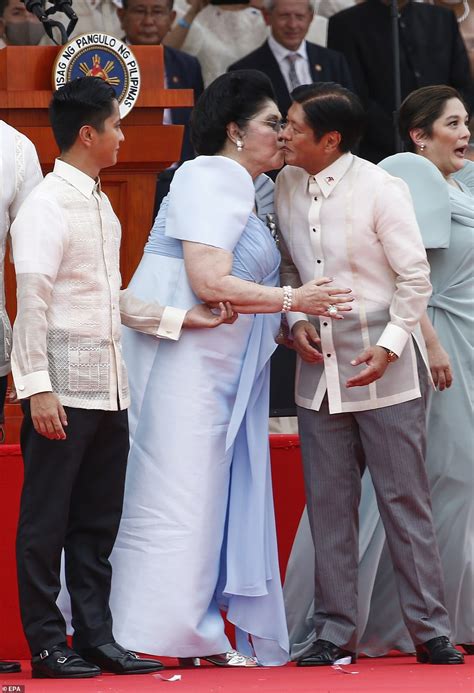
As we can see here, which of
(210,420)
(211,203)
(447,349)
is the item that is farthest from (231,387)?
(447,349)

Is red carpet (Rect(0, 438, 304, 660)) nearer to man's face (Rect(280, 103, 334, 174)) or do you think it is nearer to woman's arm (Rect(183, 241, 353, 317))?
woman's arm (Rect(183, 241, 353, 317))

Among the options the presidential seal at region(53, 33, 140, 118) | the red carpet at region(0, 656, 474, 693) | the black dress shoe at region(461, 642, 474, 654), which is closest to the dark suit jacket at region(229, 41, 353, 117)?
the presidential seal at region(53, 33, 140, 118)

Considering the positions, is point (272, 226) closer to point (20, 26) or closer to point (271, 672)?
point (271, 672)

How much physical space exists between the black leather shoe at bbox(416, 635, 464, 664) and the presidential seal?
1.75 m

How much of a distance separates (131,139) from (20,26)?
149 cm

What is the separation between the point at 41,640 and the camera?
10.2ft

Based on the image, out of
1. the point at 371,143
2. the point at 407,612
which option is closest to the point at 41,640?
the point at 407,612

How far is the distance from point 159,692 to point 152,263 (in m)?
1.14

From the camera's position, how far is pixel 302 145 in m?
3.52

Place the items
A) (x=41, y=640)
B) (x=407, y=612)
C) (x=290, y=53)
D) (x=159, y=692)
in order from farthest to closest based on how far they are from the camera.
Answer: (x=290, y=53) < (x=407, y=612) < (x=41, y=640) < (x=159, y=692)

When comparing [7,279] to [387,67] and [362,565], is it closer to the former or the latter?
[362,565]

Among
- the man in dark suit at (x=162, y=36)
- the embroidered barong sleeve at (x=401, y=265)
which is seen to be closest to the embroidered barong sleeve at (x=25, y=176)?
the embroidered barong sleeve at (x=401, y=265)

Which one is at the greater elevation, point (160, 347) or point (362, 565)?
point (160, 347)

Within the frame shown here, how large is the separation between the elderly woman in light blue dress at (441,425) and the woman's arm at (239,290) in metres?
0.52
